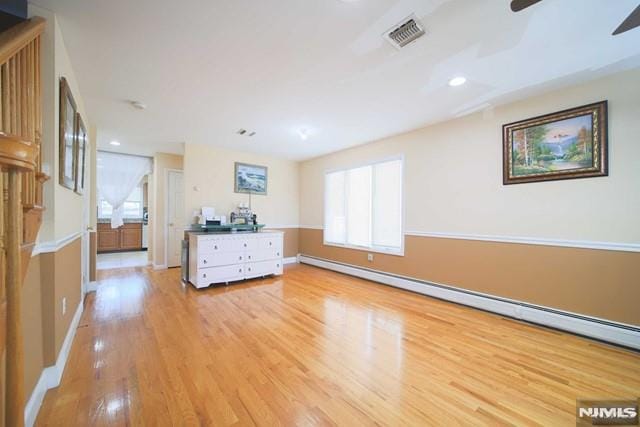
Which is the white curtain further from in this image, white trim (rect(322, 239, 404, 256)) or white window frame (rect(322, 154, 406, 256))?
white trim (rect(322, 239, 404, 256))

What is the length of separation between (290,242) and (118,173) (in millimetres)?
4098

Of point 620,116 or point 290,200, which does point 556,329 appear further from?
point 290,200

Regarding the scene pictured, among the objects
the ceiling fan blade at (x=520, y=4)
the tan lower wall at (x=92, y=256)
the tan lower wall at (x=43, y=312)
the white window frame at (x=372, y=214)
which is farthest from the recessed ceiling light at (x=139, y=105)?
the ceiling fan blade at (x=520, y=4)

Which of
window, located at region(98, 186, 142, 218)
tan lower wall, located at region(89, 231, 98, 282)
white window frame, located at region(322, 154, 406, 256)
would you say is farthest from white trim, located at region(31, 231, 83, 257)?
window, located at region(98, 186, 142, 218)

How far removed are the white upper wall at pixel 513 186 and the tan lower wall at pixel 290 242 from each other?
8.54ft

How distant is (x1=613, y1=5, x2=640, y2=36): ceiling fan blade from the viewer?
1.57m

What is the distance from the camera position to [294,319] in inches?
107

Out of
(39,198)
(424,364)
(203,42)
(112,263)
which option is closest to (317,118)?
(203,42)

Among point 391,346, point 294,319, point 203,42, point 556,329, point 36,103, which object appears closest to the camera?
point 36,103

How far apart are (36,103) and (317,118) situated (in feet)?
8.43

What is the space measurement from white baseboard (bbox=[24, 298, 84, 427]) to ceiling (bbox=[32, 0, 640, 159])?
7.69ft

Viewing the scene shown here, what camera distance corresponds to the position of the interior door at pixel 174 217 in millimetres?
5180

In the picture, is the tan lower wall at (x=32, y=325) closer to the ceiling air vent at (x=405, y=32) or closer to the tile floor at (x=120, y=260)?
the ceiling air vent at (x=405, y=32)

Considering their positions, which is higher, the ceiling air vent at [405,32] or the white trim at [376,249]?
the ceiling air vent at [405,32]
